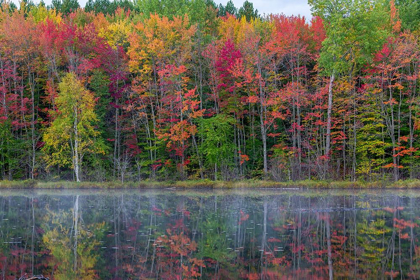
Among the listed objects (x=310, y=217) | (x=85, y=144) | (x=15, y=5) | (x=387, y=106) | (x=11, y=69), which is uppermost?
(x=15, y=5)

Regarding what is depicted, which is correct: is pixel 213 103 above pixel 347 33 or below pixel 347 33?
below

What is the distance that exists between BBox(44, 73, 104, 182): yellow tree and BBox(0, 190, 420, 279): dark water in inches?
660

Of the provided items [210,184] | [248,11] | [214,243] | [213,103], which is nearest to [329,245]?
[214,243]

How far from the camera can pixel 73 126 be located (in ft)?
115

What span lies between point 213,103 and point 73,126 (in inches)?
441

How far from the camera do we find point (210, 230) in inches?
518

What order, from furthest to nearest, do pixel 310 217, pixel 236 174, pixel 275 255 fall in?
1. pixel 236 174
2. pixel 310 217
3. pixel 275 255

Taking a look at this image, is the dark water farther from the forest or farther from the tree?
the forest

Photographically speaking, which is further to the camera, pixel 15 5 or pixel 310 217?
pixel 15 5

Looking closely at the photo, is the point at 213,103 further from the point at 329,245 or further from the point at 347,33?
the point at 329,245

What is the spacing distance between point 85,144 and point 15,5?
125 feet

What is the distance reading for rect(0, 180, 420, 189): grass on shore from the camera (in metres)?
30.0

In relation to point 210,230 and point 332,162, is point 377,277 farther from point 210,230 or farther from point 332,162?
point 332,162

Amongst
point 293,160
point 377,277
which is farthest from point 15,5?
point 377,277
